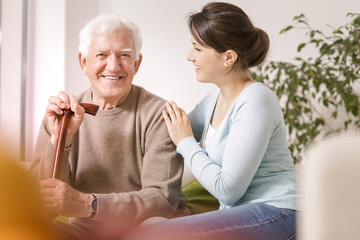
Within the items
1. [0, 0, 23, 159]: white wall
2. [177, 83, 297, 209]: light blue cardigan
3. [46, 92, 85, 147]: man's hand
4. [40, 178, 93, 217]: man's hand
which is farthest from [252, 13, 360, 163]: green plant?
[0, 0, 23, 159]: white wall

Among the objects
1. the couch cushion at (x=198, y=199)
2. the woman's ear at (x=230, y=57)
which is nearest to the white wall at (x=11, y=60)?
the couch cushion at (x=198, y=199)

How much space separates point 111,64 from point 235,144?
557mm

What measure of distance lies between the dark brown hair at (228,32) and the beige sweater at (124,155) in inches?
11.8

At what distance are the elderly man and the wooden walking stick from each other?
0.03 meters

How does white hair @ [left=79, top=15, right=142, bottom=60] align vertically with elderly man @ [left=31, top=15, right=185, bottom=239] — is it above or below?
above

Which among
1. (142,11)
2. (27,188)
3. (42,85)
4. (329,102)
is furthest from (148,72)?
(27,188)

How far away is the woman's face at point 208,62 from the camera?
1.63 metres

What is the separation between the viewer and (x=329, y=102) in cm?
318

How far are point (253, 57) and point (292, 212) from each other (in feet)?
1.73

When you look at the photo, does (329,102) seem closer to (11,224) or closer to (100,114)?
(100,114)

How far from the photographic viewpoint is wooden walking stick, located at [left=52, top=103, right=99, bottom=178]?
1449 millimetres

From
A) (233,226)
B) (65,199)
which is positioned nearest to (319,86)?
(233,226)

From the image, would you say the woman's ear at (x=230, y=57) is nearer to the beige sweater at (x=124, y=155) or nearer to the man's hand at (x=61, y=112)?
the beige sweater at (x=124, y=155)

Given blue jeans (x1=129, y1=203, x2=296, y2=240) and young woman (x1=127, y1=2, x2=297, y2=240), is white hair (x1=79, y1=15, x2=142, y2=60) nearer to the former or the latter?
young woman (x1=127, y1=2, x2=297, y2=240)
